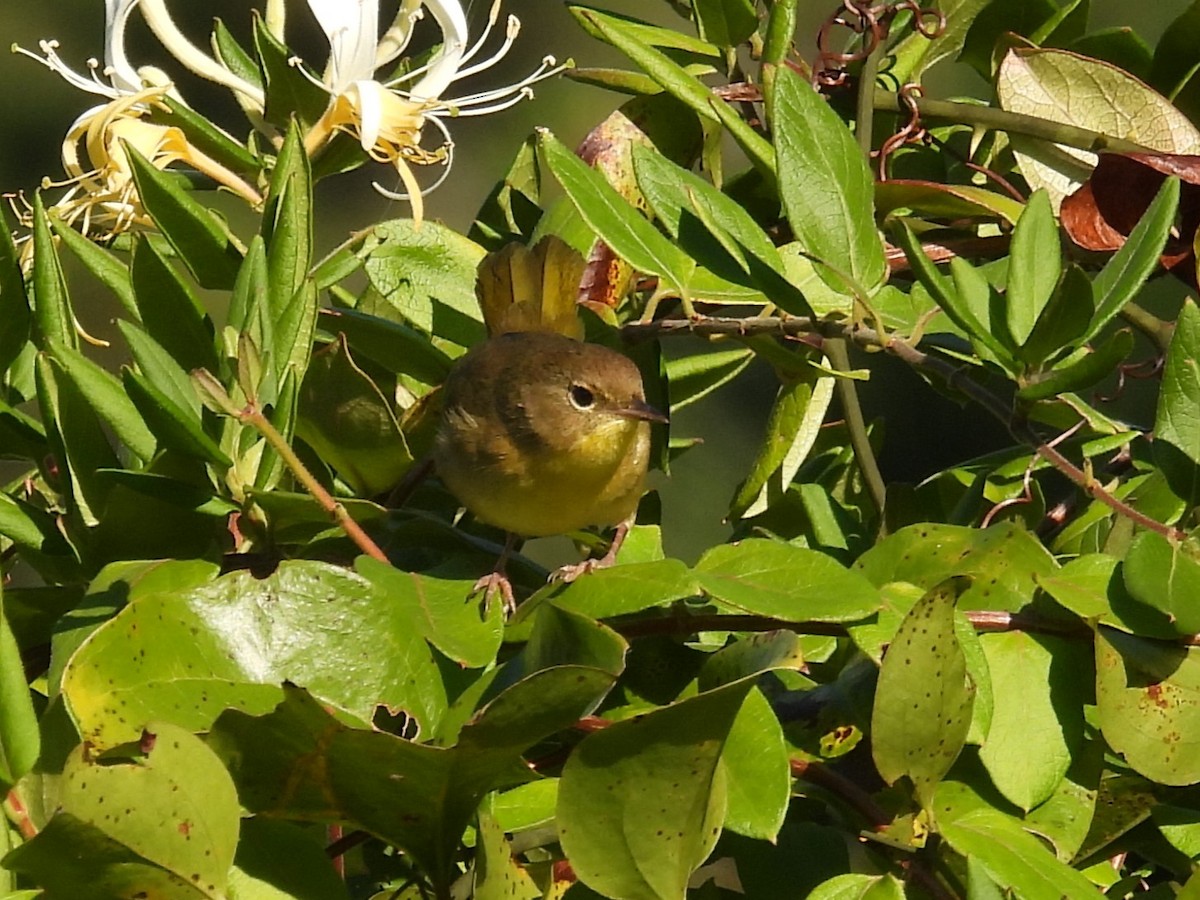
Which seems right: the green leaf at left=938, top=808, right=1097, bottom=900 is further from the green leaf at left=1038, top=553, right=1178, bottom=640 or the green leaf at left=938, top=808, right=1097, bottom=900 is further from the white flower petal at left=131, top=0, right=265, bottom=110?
the white flower petal at left=131, top=0, right=265, bottom=110

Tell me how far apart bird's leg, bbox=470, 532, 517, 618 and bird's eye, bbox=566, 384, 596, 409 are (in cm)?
84

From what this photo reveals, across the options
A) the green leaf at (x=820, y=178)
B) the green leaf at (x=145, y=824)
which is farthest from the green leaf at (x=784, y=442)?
the green leaf at (x=145, y=824)

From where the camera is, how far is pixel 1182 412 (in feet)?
2.79

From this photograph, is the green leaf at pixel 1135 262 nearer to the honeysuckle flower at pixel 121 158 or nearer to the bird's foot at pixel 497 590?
the bird's foot at pixel 497 590

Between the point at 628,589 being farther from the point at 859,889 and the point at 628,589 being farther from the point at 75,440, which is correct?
the point at 75,440

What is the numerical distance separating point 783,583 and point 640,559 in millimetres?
270

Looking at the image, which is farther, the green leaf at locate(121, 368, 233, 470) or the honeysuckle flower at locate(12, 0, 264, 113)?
the honeysuckle flower at locate(12, 0, 264, 113)

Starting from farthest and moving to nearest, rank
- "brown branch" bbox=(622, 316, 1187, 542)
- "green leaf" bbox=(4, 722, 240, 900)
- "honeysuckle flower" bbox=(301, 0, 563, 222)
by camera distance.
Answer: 1. "honeysuckle flower" bbox=(301, 0, 563, 222)
2. "brown branch" bbox=(622, 316, 1187, 542)
3. "green leaf" bbox=(4, 722, 240, 900)

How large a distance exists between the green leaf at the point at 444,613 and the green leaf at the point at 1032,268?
1.11 feet

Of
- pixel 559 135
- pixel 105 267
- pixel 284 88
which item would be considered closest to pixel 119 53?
pixel 284 88

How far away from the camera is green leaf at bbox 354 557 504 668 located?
2.55ft

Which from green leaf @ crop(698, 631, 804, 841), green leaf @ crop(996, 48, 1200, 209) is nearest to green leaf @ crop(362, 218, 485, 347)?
green leaf @ crop(996, 48, 1200, 209)

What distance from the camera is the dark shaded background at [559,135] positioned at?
5203mm

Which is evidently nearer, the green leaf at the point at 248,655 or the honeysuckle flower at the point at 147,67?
the green leaf at the point at 248,655
